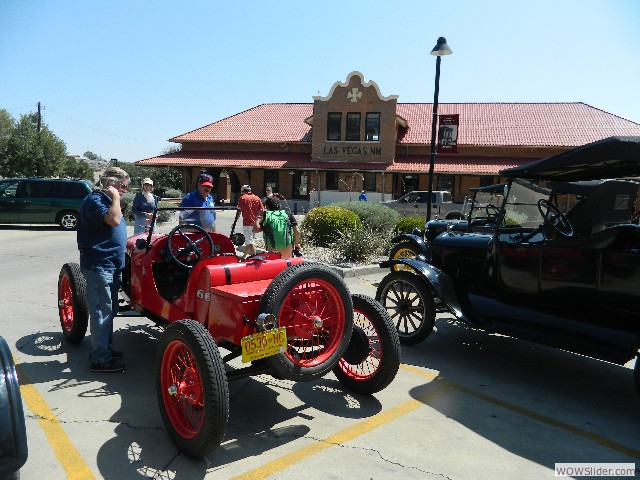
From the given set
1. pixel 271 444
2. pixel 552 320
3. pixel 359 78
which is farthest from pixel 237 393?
pixel 359 78

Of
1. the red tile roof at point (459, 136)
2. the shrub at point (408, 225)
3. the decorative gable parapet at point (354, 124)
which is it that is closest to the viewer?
the shrub at point (408, 225)

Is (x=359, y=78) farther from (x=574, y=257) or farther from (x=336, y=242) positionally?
(x=574, y=257)

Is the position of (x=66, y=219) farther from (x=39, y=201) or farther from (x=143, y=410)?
(x=143, y=410)

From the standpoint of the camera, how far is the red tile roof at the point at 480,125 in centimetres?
2711

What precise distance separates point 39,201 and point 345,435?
16009 mm

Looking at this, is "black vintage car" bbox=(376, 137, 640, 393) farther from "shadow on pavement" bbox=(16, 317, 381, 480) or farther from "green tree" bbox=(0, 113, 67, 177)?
"green tree" bbox=(0, 113, 67, 177)

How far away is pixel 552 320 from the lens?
4.49m

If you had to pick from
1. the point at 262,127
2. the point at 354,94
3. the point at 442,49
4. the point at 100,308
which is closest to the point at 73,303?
the point at 100,308

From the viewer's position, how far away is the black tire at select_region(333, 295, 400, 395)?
3766mm

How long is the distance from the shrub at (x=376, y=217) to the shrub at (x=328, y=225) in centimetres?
68

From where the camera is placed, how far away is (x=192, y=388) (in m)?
3.15

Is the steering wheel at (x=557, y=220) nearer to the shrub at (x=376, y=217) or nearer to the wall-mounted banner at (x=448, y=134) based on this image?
the wall-mounted banner at (x=448, y=134)

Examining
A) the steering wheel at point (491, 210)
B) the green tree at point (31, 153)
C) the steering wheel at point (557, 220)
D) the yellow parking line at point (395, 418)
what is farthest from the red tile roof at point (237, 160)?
the yellow parking line at point (395, 418)

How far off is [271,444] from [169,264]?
2079 millimetres
